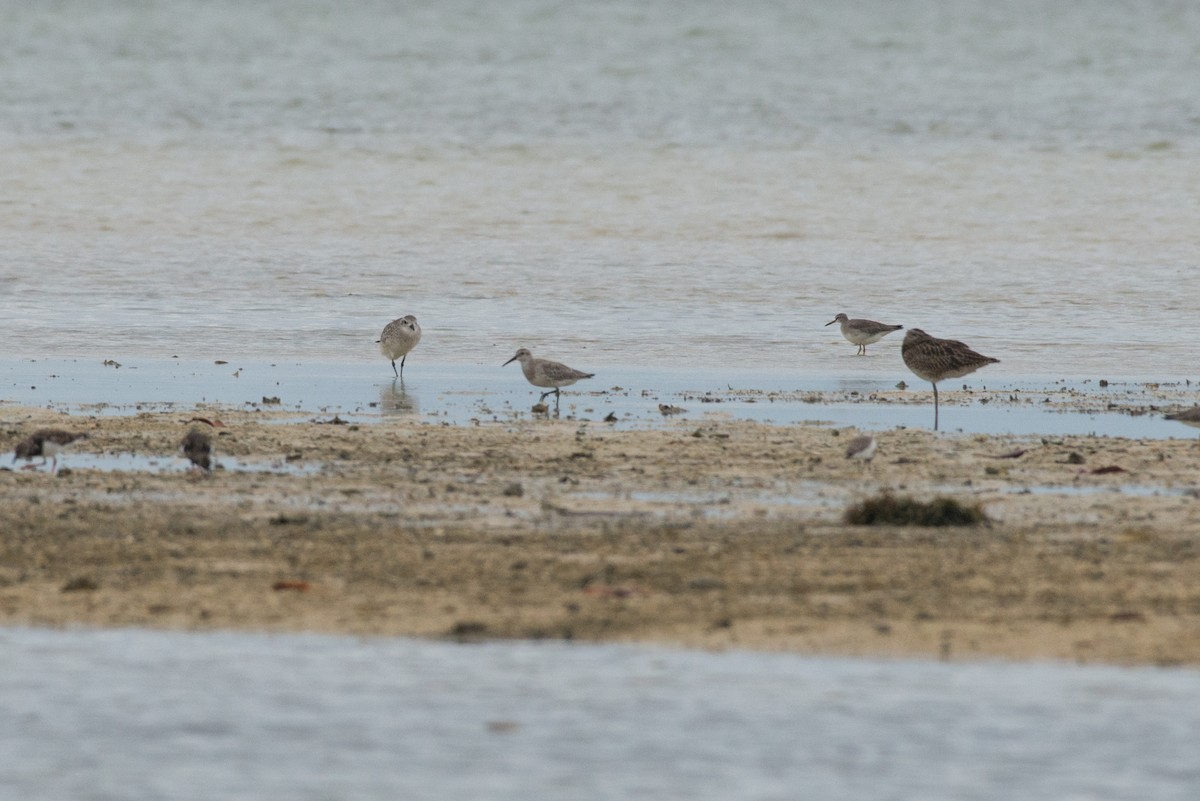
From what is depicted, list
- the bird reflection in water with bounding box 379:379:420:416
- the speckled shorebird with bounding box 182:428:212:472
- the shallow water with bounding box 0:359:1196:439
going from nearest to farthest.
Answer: the speckled shorebird with bounding box 182:428:212:472 → the shallow water with bounding box 0:359:1196:439 → the bird reflection in water with bounding box 379:379:420:416

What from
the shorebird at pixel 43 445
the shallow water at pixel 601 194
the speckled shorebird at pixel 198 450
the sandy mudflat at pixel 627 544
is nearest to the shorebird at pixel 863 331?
the shallow water at pixel 601 194

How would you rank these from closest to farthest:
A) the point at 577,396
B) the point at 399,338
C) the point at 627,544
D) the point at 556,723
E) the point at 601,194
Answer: the point at 556,723 < the point at 627,544 < the point at 577,396 < the point at 399,338 < the point at 601,194

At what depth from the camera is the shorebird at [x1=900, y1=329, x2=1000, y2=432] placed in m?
15.8

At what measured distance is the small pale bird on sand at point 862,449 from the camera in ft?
40.2

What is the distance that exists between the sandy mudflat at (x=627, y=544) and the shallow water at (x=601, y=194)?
663 centimetres

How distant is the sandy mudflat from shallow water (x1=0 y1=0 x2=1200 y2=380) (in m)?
6.63

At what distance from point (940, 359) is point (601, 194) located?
2025 cm

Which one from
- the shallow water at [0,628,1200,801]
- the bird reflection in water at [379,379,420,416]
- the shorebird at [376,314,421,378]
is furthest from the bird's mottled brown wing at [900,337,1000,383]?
the shallow water at [0,628,1200,801]

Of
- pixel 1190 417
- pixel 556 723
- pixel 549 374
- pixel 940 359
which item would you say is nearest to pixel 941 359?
pixel 940 359

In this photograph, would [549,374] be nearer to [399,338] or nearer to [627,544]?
[399,338]

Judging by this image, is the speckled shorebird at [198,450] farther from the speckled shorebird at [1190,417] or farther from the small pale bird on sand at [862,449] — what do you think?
the speckled shorebird at [1190,417]

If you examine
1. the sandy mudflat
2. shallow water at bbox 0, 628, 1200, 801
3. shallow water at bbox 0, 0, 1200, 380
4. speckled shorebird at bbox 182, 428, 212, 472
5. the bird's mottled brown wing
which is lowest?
shallow water at bbox 0, 628, 1200, 801

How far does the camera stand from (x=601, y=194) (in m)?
35.6

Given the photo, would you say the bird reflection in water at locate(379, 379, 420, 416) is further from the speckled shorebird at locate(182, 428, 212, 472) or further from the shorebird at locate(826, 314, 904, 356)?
the shorebird at locate(826, 314, 904, 356)
